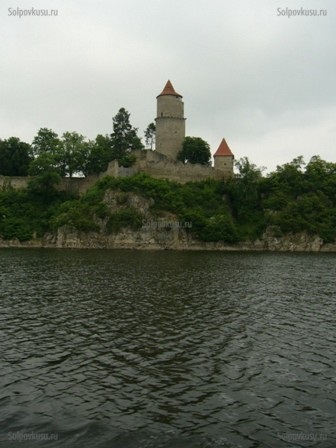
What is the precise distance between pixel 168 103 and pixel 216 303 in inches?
2284

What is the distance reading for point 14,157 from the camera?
77500 millimetres

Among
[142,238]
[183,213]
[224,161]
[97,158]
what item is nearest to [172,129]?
[224,161]

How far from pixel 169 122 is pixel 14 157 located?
2773cm

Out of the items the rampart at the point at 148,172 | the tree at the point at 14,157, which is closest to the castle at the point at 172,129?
the rampart at the point at 148,172

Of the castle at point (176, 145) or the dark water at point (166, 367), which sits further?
the castle at point (176, 145)

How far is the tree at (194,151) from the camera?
2968 inches

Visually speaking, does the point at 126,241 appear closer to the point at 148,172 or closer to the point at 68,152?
the point at 148,172

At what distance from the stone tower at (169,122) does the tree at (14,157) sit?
23.6 meters

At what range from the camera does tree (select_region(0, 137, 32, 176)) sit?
77562 millimetres

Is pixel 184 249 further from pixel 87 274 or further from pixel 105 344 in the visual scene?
pixel 105 344

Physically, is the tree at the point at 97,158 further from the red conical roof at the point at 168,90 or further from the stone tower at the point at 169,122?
the red conical roof at the point at 168,90

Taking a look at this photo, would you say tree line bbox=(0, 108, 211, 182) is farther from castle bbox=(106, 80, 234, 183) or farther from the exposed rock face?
the exposed rock face

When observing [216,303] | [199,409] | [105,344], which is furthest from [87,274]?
[199,409]

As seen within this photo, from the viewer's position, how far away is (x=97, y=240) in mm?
61969
